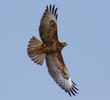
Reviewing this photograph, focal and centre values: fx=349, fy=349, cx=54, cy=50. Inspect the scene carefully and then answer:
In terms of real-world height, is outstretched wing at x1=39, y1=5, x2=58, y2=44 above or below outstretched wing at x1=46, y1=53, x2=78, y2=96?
above

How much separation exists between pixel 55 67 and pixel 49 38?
1058 mm

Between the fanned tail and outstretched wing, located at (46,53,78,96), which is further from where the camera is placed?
outstretched wing, located at (46,53,78,96)

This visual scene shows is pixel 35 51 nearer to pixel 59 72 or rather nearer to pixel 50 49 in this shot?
pixel 50 49

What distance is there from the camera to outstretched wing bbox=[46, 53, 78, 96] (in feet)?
35.4

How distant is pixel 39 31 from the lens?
403 inches

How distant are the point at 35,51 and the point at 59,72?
3.61ft

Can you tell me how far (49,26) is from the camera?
34.4ft

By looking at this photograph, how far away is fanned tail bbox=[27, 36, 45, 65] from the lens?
33.9ft

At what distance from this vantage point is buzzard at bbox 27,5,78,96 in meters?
10.4

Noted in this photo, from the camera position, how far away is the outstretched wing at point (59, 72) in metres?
10.8

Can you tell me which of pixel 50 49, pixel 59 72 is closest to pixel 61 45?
pixel 50 49

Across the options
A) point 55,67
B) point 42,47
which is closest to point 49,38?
point 42,47

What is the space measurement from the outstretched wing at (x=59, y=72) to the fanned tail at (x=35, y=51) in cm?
31

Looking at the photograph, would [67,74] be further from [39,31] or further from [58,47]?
[39,31]
